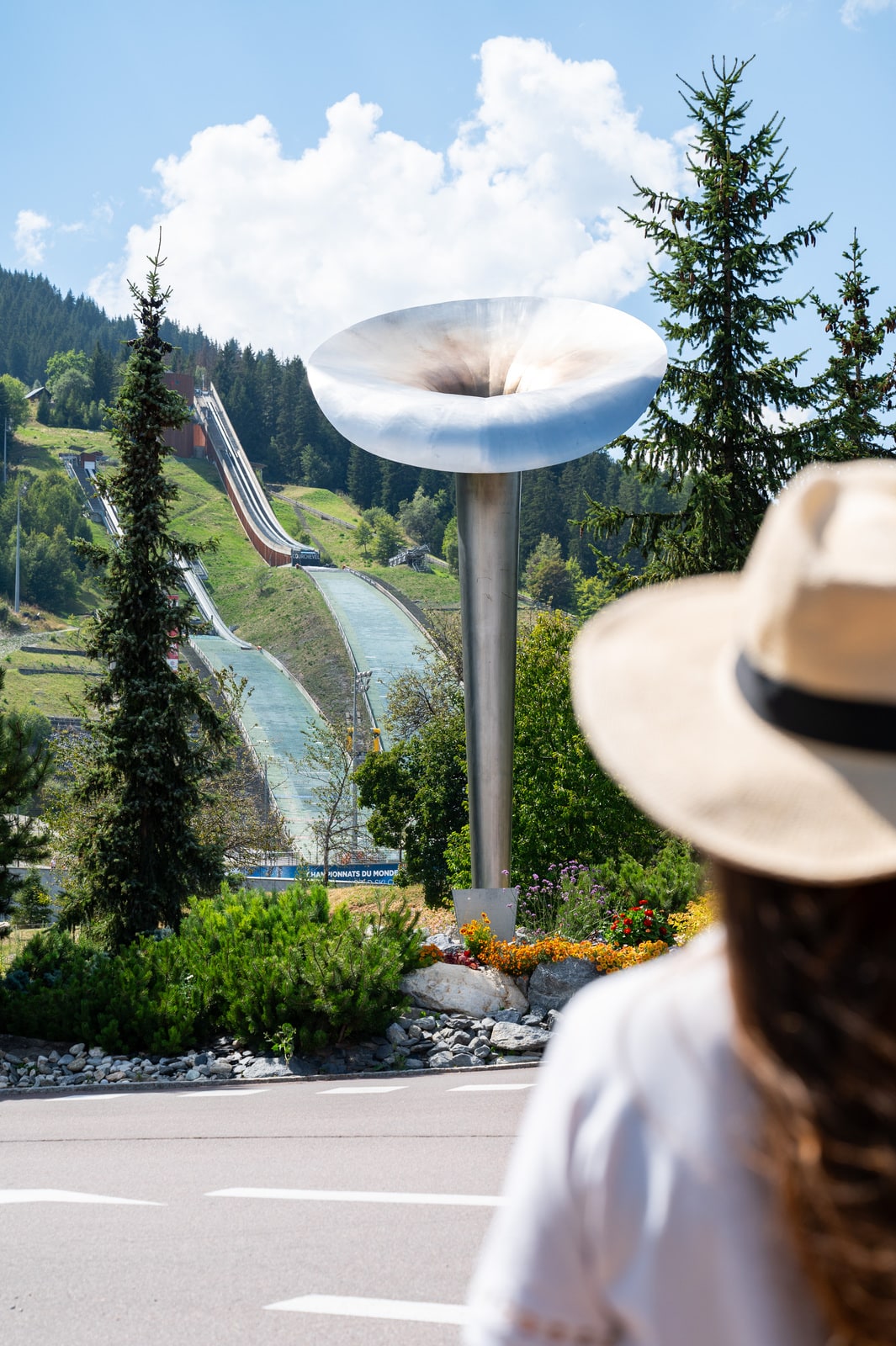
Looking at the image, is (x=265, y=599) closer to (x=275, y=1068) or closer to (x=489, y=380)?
(x=489, y=380)

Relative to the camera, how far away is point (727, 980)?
1023 mm

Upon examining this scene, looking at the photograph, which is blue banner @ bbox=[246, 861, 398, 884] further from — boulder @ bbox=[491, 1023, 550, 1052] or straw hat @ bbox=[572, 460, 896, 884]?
straw hat @ bbox=[572, 460, 896, 884]

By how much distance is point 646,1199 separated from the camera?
99cm

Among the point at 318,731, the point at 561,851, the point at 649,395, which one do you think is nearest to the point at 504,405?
the point at 649,395

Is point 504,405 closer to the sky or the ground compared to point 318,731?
closer to the sky

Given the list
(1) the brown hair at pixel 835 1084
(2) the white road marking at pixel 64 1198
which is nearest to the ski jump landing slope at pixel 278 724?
(2) the white road marking at pixel 64 1198

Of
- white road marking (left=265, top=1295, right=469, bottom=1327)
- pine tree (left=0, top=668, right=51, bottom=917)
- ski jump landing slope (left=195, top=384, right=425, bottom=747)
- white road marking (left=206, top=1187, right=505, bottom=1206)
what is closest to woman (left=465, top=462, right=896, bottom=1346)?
white road marking (left=265, top=1295, right=469, bottom=1327)

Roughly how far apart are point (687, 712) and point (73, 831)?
58.8 feet

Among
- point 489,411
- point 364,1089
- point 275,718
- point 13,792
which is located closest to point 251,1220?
point 364,1089

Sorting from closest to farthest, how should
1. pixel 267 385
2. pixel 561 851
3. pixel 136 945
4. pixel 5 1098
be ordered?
pixel 5 1098, pixel 136 945, pixel 561 851, pixel 267 385

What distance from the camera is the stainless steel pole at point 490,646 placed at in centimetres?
1566

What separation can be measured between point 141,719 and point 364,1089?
764 cm

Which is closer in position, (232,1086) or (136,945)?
(232,1086)

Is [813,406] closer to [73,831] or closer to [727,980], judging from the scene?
[73,831]
